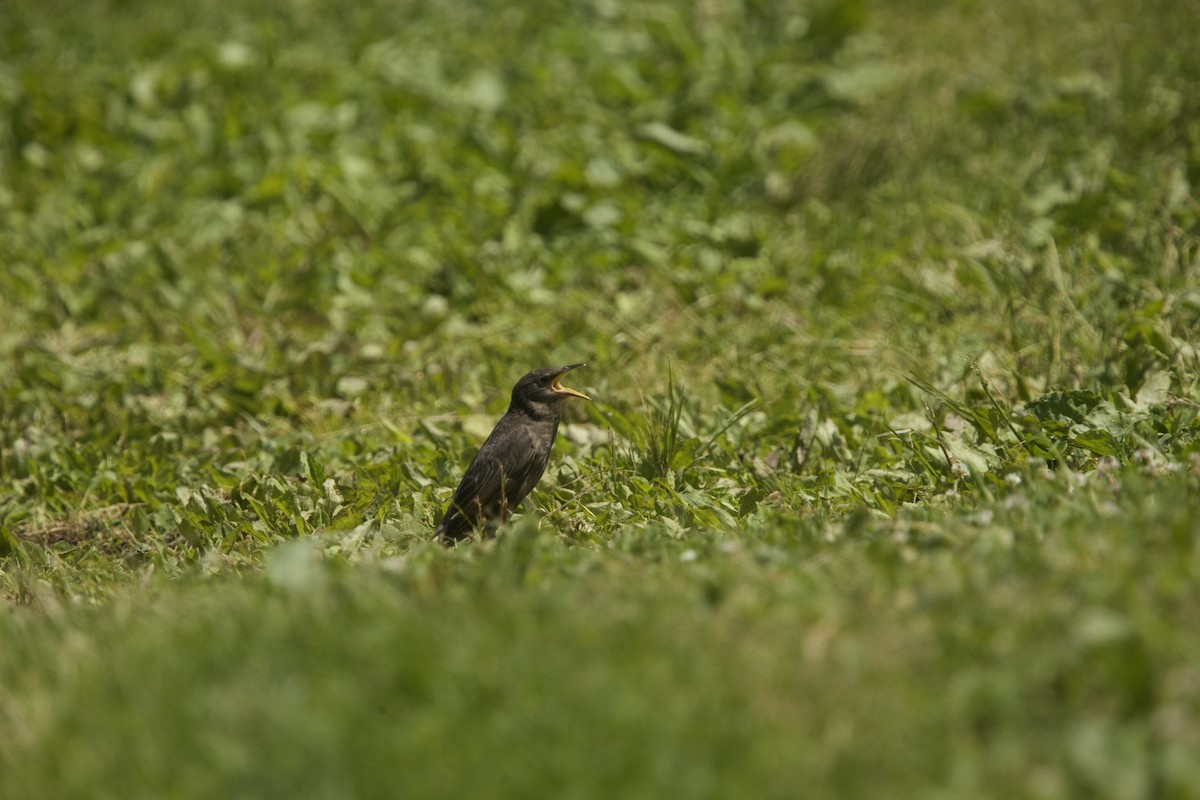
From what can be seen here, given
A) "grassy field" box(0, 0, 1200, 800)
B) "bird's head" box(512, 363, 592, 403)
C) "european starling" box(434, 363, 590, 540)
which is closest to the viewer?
"grassy field" box(0, 0, 1200, 800)

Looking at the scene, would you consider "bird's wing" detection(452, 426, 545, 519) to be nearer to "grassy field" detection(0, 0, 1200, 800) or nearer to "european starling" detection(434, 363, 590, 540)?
"european starling" detection(434, 363, 590, 540)

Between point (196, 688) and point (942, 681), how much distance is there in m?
A: 1.77

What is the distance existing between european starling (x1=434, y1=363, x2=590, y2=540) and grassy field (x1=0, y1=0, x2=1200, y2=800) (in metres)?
0.17

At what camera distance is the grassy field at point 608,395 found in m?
2.90

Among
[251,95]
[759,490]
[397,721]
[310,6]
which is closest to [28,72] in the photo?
[251,95]

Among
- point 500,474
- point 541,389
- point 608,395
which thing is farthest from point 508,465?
point 608,395

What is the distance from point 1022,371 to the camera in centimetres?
593

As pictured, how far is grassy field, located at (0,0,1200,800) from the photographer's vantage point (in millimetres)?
2898

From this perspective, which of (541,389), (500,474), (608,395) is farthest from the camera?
(608,395)

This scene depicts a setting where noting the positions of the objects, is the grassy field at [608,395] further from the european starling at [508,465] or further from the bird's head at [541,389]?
the bird's head at [541,389]

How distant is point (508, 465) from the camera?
5.39 m

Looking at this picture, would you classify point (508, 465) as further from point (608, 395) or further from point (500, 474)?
point (608, 395)

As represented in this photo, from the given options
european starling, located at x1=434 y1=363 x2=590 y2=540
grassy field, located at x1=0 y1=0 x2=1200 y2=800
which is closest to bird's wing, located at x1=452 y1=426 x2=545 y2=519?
european starling, located at x1=434 y1=363 x2=590 y2=540

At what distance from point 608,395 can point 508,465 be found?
122 cm
